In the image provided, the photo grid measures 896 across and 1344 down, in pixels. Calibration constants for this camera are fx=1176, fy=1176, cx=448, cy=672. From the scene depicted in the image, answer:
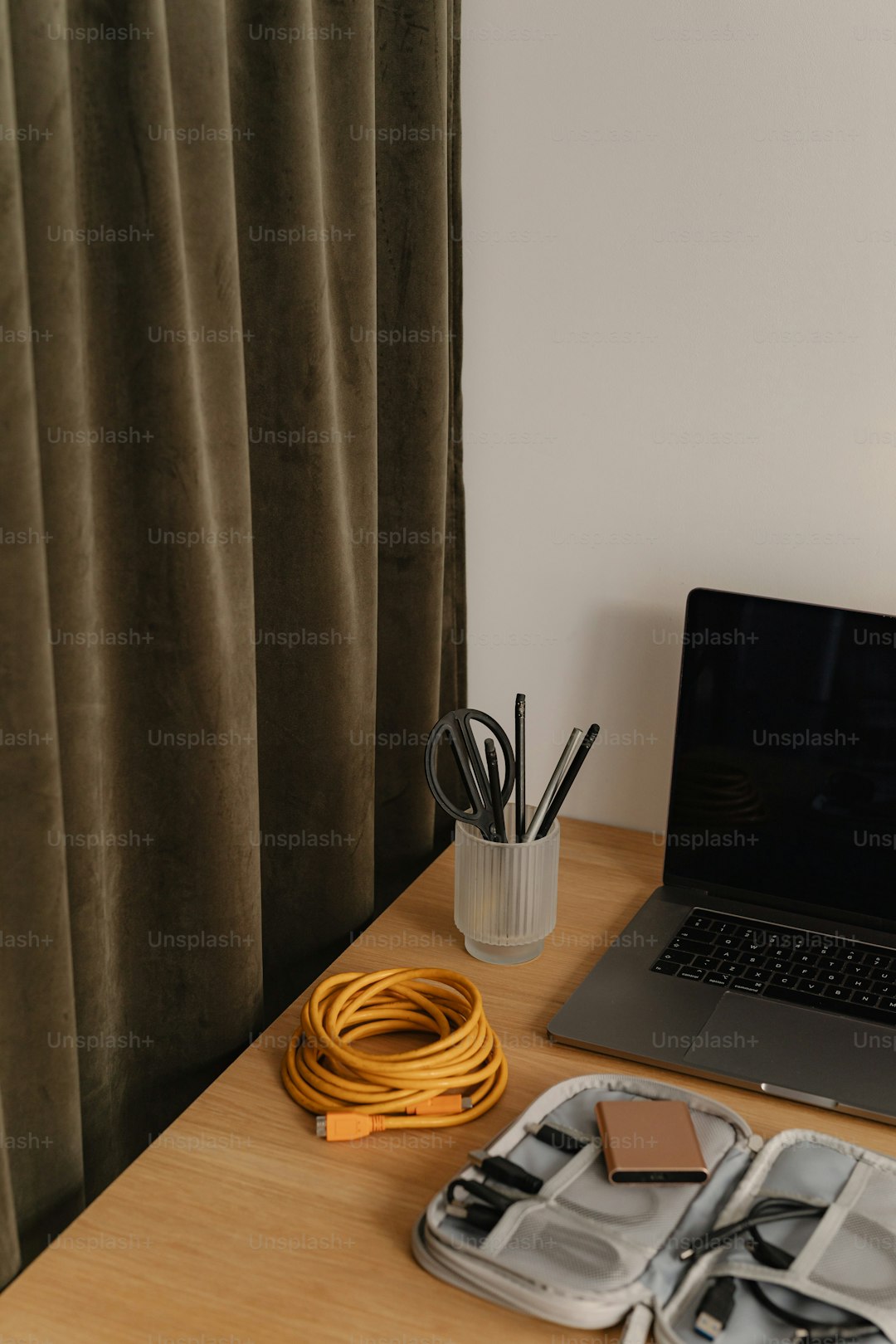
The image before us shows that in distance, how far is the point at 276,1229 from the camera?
0.71 metres

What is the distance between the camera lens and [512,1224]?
679 mm

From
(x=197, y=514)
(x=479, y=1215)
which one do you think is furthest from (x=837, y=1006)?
(x=197, y=514)

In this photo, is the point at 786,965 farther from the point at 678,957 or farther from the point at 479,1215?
the point at 479,1215

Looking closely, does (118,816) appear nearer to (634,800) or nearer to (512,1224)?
(512,1224)

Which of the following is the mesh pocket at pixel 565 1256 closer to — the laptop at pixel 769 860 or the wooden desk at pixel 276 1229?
the wooden desk at pixel 276 1229

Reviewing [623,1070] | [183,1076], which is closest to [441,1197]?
[623,1070]

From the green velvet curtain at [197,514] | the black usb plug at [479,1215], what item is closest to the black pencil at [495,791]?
the green velvet curtain at [197,514]

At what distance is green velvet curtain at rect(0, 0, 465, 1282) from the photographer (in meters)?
0.71

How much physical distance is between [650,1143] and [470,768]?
375 millimetres

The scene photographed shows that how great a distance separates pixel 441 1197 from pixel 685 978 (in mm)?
342

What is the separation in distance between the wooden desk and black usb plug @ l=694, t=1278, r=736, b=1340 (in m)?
0.06

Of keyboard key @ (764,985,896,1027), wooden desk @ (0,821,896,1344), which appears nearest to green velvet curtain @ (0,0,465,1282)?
wooden desk @ (0,821,896,1344)

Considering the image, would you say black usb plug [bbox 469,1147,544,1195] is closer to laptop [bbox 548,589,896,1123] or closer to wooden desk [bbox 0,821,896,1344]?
wooden desk [bbox 0,821,896,1344]

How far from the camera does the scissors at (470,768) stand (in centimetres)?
100
